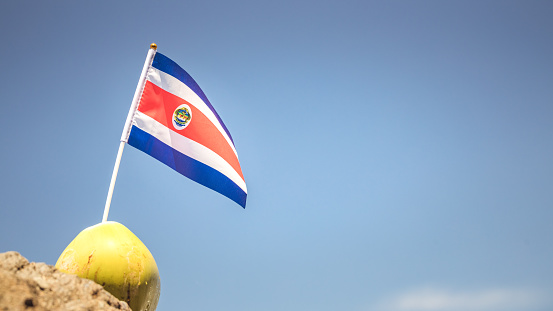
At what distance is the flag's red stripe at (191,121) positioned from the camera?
25.2 ft

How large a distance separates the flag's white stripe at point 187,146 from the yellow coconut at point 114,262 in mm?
2319

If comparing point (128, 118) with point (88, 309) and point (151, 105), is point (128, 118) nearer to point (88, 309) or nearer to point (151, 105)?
point (151, 105)

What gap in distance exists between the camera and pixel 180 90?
329 inches

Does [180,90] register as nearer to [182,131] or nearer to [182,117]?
[182,117]

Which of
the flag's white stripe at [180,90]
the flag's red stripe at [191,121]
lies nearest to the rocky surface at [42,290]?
the flag's red stripe at [191,121]

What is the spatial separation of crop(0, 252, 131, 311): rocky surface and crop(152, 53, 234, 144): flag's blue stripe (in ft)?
16.6

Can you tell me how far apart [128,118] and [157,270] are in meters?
2.78

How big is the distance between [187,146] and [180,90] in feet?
3.76

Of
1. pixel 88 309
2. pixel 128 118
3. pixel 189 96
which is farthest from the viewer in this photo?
pixel 189 96

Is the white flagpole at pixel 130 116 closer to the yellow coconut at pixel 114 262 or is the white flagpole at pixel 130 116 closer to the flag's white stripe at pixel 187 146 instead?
the flag's white stripe at pixel 187 146

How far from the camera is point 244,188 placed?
350 inches

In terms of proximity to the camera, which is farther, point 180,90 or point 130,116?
point 180,90

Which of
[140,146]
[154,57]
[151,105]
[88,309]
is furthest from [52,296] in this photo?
[154,57]

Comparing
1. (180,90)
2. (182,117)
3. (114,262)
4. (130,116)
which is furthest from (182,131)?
(114,262)
